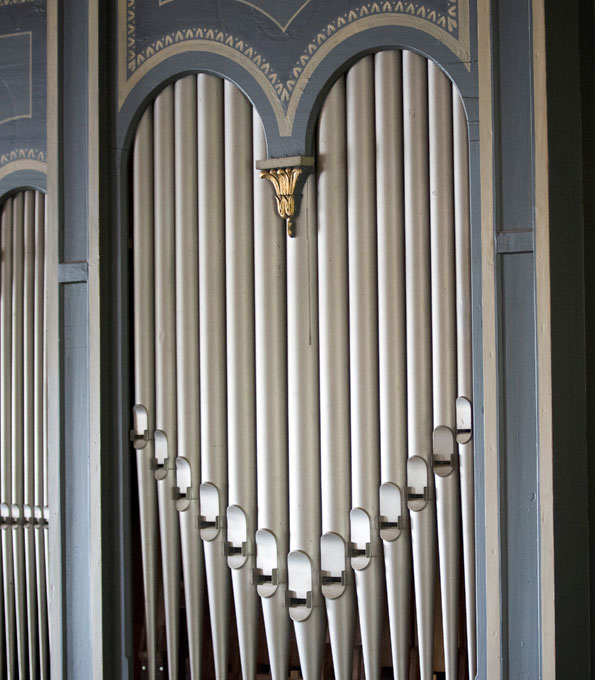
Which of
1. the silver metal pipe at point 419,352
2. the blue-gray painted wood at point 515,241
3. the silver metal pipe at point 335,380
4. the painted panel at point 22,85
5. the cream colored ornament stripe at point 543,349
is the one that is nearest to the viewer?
the cream colored ornament stripe at point 543,349

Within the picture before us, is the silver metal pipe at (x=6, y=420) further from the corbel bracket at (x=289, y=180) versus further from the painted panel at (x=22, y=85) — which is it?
the corbel bracket at (x=289, y=180)

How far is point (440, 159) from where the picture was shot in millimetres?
3904

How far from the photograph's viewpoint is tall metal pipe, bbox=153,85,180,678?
4.23 meters

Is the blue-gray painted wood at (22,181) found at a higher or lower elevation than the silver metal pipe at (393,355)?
higher

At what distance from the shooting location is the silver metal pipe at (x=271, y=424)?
406 cm

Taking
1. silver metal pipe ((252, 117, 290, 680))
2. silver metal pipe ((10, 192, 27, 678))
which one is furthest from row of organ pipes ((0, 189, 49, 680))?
silver metal pipe ((252, 117, 290, 680))

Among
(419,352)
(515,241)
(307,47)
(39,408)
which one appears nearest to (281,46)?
(307,47)

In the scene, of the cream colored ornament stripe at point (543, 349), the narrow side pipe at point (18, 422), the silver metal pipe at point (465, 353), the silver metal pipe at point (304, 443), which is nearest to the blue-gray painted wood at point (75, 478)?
the narrow side pipe at point (18, 422)

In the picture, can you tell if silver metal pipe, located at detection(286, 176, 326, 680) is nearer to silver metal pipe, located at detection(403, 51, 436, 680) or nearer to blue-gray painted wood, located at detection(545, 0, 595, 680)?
silver metal pipe, located at detection(403, 51, 436, 680)

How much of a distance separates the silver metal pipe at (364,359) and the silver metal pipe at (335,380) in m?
0.04

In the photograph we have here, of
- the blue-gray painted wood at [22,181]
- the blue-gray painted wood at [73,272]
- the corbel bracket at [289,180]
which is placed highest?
the blue-gray painted wood at [22,181]

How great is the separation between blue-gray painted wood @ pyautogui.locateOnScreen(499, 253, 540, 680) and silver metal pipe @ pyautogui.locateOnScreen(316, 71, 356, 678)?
1.97 ft

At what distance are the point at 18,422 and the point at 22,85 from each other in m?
1.52

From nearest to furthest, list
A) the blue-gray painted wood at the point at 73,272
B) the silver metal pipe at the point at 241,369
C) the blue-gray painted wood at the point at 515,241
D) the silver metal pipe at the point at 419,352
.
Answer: the blue-gray painted wood at the point at 515,241, the silver metal pipe at the point at 419,352, the silver metal pipe at the point at 241,369, the blue-gray painted wood at the point at 73,272
